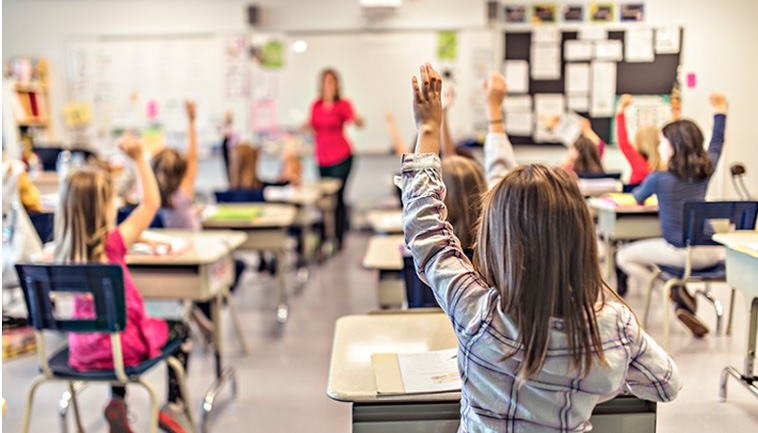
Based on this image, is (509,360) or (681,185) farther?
(681,185)

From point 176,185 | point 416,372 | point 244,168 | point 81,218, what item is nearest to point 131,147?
point 81,218

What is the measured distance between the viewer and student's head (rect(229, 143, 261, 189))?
439 centimetres

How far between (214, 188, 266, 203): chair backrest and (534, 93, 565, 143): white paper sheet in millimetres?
3146

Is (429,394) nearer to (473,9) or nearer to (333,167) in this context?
(333,167)

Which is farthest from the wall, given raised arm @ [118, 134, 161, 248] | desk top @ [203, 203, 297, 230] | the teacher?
raised arm @ [118, 134, 161, 248]

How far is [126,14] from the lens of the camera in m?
6.48

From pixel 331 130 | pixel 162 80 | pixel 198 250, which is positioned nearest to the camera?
pixel 198 250

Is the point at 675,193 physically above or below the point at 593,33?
below

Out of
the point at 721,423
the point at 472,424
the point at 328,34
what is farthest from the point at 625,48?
the point at 472,424

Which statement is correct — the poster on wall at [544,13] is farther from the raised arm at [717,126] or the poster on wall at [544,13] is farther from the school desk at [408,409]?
the school desk at [408,409]

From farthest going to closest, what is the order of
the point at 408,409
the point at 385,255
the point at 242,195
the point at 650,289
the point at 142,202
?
1. the point at 242,195
2. the point at 650,289
3. the point at 385,255
4. the point at 142,202
5. the point at 408,409

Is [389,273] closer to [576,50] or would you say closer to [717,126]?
[717,126]

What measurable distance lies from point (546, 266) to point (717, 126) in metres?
2.36

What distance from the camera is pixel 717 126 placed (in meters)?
2.99
